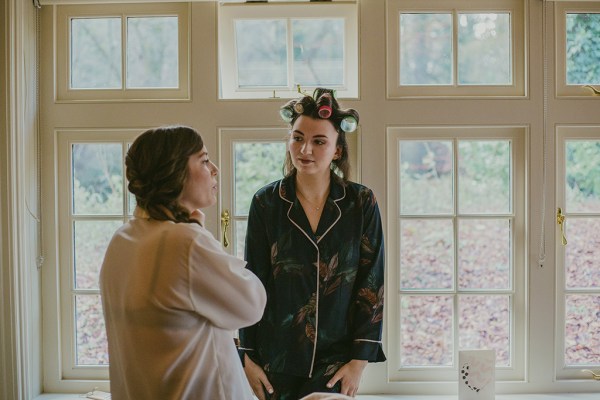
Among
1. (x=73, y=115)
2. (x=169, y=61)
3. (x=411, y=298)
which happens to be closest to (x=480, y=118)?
(x=411, y=298)

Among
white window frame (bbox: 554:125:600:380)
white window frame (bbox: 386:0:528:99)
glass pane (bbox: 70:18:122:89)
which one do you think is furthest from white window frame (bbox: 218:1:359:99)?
white window frame (bbox: 554:125:600:380)

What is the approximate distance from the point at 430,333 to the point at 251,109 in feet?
4.15

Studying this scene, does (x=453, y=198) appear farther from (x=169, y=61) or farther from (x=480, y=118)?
(x=169, y=61)

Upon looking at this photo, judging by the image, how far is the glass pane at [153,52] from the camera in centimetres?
288

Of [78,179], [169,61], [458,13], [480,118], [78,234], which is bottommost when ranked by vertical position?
[78,234]

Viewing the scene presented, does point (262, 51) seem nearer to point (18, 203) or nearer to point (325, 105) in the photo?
point (325, 105)

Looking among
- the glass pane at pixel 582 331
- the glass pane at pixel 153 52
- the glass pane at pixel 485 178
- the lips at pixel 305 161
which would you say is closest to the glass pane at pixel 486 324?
the glass pane at pixel 582 331

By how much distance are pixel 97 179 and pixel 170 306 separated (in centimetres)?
157

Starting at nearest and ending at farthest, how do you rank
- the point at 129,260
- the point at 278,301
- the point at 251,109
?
the point at 129,260
the point at 278,301
the point at 251,109

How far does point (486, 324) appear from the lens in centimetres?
291

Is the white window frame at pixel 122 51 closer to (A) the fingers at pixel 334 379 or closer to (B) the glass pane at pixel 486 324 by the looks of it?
(A) the fingers at pixel 334 379

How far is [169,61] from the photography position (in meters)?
2.89

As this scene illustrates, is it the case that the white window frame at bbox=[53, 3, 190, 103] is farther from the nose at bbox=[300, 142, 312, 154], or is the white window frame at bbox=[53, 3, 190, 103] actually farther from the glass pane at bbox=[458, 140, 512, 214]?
the glass pane at bbox=[458, 140, 512, 214]

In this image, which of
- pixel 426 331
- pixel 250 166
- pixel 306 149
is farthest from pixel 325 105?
pixel 426 331
